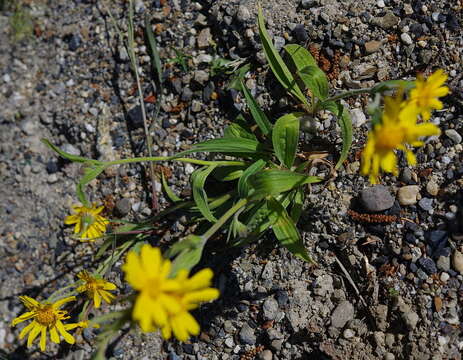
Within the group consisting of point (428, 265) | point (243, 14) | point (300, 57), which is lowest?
point (428, 265)

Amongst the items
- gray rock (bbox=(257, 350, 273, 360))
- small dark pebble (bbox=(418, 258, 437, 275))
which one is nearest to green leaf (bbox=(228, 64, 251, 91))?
small dark pebble (bbox=(418, 258, 437, 275))

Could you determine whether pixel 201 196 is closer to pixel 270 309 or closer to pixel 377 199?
pixel 270 309

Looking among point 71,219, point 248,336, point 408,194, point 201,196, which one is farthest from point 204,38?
point 248,336

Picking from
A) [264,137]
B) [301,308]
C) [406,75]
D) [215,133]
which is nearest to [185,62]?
[215,133]

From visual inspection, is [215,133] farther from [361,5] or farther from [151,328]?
[151,328]

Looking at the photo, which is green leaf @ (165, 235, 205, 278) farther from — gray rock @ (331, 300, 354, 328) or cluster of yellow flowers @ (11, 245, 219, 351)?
→ gray rock @ (331, 300, 354, 328)

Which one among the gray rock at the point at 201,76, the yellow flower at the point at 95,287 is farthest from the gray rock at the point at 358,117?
the yellow flower at the point at 95,287
